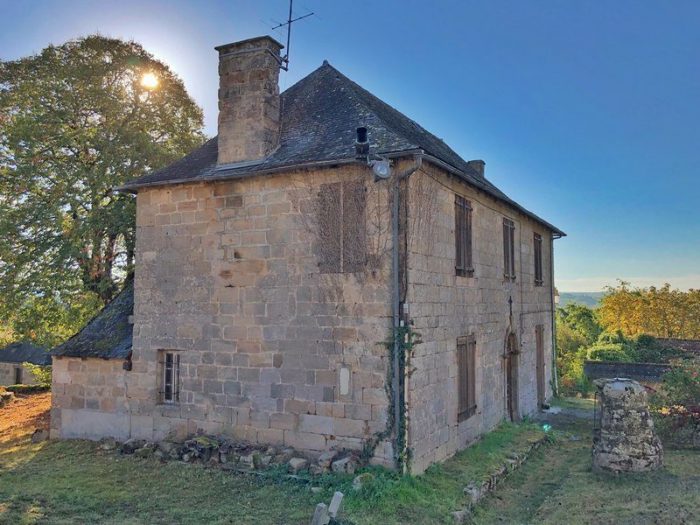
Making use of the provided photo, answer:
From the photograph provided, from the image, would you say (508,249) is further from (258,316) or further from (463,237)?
(258,316)

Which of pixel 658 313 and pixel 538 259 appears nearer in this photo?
pixel 538 259

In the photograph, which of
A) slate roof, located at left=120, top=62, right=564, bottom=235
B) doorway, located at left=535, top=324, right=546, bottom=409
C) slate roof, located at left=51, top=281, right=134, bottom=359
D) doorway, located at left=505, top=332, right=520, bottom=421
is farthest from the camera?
doorway, located at left=535, top=324, right=546, bottom=409

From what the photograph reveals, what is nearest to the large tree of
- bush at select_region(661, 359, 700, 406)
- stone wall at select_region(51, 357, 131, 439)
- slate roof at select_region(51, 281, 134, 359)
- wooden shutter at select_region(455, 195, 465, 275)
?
slate roof at select_region(51, 281, 134, 359)

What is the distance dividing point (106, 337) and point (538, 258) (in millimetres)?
12765

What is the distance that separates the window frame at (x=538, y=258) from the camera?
1706cm

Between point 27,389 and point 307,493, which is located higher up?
point 307,493

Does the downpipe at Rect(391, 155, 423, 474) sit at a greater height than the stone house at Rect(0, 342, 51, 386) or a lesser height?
greater

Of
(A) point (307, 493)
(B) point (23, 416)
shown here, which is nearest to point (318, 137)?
(A) point (307, 493)

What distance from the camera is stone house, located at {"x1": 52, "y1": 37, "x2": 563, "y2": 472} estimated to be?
886cm

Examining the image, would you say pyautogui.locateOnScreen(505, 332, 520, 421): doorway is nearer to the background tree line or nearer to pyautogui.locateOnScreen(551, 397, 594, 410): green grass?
pyautogui.locateOnScreen(551, 397, 594, 410): green grass

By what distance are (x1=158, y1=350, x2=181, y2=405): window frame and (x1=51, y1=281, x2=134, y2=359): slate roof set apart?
891 mm

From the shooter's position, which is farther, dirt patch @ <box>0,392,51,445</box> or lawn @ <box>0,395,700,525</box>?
dirt patch @ <box>0,392,51,445</box>

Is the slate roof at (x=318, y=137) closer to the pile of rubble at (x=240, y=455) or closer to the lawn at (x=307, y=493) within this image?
the pile of rubble at (x=240, y=455)

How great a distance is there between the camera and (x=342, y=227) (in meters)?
9.21
